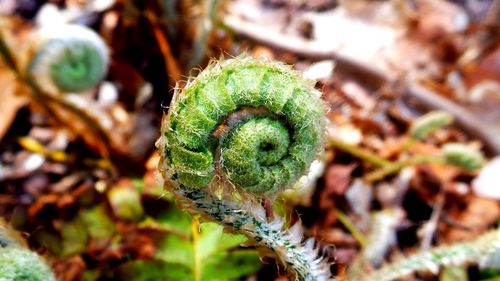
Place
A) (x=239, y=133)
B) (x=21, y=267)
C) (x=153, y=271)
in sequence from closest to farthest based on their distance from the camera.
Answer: (x=239, y=133)
(x=21, y=267)
(x=153, y=271)

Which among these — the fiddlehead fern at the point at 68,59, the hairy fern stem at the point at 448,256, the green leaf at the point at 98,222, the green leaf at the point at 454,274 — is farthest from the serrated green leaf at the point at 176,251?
the green leaf at the point at 454,274

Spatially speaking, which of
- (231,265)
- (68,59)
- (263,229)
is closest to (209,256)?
(231,265)

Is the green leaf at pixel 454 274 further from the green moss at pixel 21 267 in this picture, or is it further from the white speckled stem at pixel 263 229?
the green moss at pixel 21 267

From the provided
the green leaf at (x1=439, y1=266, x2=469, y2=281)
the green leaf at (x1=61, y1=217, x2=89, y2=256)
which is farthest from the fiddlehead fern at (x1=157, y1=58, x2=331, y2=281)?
the green leaf at (x1=439, y1=266, x2=469, y2=281)

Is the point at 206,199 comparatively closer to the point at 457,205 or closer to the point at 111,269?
the point at 111,269

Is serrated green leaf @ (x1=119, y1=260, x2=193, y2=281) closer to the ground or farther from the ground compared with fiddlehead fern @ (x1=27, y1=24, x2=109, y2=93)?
closer to the ground

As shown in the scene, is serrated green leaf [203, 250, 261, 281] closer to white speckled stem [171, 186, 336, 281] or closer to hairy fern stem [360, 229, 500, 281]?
hairy fern stem [360, 229, 500, 281]

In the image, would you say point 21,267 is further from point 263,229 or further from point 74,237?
point 74,237
